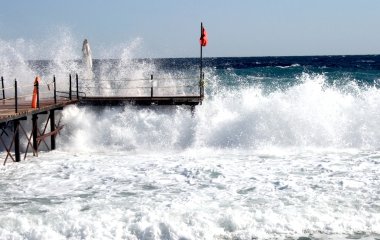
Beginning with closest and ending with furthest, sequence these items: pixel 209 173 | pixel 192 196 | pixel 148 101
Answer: pixel 192 196 < pixel 209 173 < pixel 148 101

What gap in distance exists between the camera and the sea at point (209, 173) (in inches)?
323

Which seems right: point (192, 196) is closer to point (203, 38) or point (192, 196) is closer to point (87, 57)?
point (203, 38)

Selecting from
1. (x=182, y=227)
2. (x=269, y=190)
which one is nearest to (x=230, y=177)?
(x=269, y=190)

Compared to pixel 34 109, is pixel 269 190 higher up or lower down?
lower down

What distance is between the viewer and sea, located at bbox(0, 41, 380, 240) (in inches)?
323

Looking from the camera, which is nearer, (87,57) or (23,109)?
(23,109)

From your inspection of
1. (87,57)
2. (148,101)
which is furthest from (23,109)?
(87,57)

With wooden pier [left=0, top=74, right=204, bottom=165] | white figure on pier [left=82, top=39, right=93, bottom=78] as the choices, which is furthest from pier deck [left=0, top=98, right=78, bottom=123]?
white figure on pier [left=82, top=39, right=93, bottom=78]

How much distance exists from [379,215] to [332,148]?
24.0 ft

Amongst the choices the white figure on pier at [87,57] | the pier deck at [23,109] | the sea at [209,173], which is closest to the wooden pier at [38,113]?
the pier deck at [23,109]

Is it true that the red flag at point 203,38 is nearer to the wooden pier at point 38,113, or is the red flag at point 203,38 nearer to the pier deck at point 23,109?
the wooden pier at point 38,113

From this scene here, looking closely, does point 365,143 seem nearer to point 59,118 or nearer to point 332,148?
point 332,148

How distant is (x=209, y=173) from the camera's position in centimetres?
1209

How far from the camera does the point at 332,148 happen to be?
621 inches
